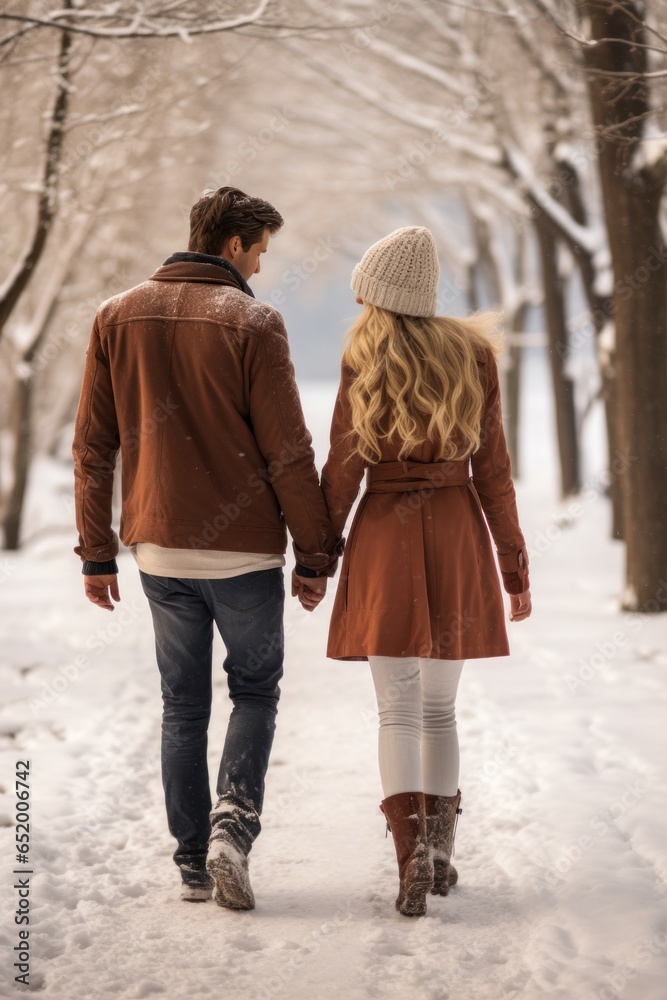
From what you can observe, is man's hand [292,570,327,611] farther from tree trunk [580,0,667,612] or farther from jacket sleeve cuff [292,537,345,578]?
tree trunk [580,0,667,612]

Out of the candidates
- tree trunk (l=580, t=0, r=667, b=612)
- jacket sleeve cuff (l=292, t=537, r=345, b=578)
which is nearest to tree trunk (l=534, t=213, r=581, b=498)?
tree trunk (l=580, t=0, r=667, b=612)

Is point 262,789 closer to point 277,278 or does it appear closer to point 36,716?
point 36,716

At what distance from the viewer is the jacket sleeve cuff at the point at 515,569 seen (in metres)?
3.52

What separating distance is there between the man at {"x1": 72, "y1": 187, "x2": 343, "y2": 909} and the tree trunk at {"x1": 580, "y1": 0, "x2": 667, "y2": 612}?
15.5 ft

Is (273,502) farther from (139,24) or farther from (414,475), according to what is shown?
(139,24)

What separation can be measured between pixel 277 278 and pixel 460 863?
70.1ft

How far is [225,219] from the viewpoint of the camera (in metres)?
3.32

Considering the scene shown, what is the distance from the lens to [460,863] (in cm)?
373

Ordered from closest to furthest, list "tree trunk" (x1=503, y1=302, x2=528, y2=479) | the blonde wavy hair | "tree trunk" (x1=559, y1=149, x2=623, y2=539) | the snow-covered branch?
1. the blonde wavy hair
2. the snow-covered branch
3. "tree trunk" (x1=559, y1=149, x2=623, y2=539)
4. "tree trunk" (x1=503, y1=302, x2=528, y2=479)

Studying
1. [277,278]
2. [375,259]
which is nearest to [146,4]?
[375,259]

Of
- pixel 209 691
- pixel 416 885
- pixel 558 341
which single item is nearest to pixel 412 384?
pixel 209 691

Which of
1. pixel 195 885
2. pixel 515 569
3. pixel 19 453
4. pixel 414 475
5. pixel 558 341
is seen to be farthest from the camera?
pixel 558 341

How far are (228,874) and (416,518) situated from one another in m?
1.24

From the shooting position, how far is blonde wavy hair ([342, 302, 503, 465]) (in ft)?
10.4
